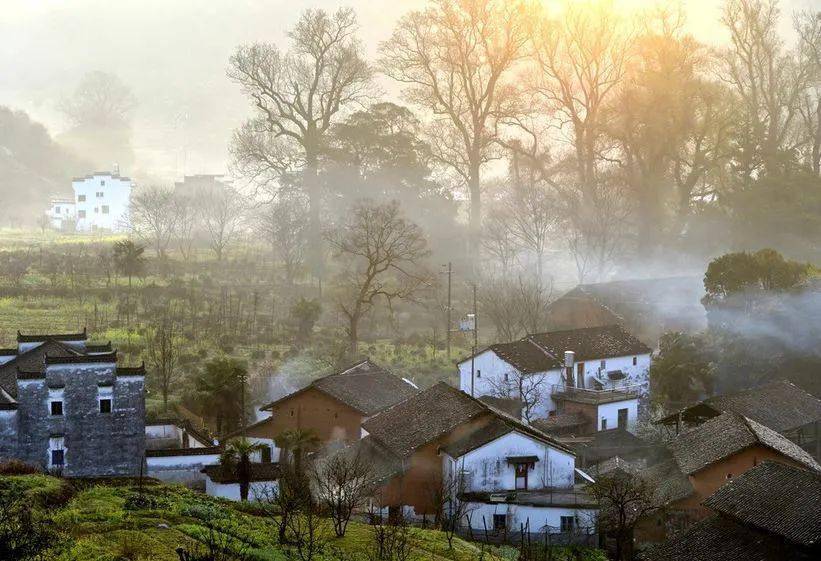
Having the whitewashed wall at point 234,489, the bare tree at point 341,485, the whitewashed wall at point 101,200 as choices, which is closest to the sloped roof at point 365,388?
the bare tree at point 341,485

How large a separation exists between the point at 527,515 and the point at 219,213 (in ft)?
113

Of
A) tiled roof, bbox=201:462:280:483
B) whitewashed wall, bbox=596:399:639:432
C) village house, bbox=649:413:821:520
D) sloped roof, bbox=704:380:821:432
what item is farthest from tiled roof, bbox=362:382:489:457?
sloped roof, bbox=704:380:821:432

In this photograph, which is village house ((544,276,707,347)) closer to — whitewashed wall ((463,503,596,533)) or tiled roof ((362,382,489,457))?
tiled roof ((362,382,489,457))

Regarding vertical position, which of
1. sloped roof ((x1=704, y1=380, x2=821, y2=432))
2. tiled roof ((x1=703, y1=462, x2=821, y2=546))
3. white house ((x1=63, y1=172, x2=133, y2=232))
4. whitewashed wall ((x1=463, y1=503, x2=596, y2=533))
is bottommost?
whitewashed wall ((x1=463, y1=503, x2=596, y2=533))

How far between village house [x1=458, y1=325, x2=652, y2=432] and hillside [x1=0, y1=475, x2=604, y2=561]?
11319 mm

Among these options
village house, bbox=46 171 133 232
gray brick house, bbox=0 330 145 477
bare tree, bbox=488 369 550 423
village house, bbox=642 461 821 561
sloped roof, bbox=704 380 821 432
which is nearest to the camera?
village house, bbox=642 461 821 561

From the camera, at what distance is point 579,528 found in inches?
1051

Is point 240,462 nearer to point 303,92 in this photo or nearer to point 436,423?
point 436,423

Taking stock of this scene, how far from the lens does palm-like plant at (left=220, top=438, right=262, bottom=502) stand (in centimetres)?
2631

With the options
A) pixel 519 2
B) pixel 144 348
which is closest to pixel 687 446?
pixel 144 348

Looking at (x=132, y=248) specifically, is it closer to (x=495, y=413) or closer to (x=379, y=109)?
(x=379, y=109)

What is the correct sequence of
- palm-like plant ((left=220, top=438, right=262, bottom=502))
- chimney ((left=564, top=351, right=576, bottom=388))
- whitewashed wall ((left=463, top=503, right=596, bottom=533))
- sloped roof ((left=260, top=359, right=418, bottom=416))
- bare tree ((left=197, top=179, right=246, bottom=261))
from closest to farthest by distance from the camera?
palm-like plant ((left=220, top=438, right=262, bottom=502)) < whitewashed wall ((left=463, top=503, right=596, bottom=533)) < sloped roof ((left=260, top=359, right=418, bottom=416)) < chimney ((left=564, top=351, right=576, bottom=388)) < bare tree ((left=197, top=179, right=246, bottom=261))

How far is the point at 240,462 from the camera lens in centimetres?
2684

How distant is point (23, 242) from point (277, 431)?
29.2 metres
